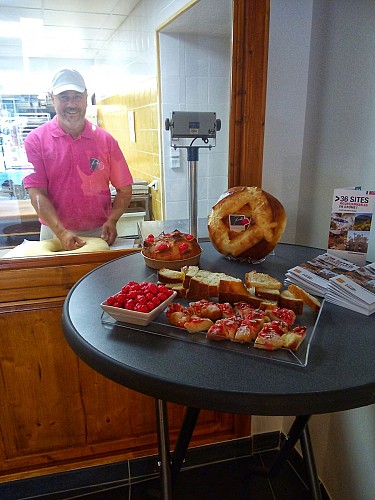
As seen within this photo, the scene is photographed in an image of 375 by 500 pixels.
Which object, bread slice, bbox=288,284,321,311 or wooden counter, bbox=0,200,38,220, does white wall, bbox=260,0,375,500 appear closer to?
bread slice, bbox=288,284,321,311

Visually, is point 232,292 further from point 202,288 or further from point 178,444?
point 178,444

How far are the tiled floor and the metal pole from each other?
0.99m

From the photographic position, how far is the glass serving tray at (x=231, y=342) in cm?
74

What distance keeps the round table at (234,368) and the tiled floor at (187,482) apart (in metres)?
1.00

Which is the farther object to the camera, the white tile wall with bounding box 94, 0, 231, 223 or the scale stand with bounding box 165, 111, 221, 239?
the white tile wall with bounding box 94, 0, 231, 223

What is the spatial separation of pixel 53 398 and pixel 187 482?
661 mm

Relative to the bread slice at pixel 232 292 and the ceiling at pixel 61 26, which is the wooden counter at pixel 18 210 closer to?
the ceiling at pixel 61 26

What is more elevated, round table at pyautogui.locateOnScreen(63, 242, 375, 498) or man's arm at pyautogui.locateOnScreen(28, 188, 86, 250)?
man's arm at pyautogui.locateOnScreen(28, 188, 86, 250)

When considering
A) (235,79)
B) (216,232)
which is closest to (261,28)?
(235,79)

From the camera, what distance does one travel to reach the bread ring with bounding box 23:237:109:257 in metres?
1.46

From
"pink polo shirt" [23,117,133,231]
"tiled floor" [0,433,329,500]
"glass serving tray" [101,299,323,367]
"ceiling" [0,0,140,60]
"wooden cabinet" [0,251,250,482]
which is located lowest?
"tiled floor" [0,433,329,500]

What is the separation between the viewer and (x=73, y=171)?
60.3 inches

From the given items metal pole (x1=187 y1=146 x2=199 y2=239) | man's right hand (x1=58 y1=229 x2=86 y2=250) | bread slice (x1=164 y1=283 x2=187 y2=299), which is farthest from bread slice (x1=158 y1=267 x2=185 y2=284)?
man's right hand (x1=58 y1=229 x2=86 y2=250)

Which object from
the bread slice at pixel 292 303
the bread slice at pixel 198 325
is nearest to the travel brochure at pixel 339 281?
the bread slice at pixel 292 303
